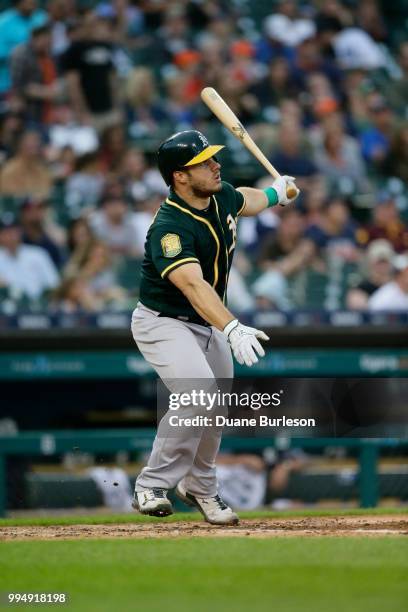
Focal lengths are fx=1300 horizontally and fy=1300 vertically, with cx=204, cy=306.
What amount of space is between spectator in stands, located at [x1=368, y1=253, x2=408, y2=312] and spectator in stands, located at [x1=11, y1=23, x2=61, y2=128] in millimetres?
3857

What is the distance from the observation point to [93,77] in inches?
514

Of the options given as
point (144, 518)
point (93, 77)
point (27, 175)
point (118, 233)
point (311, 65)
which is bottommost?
point (144, 518)

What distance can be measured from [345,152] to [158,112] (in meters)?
1.91

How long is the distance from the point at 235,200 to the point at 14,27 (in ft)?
23.9

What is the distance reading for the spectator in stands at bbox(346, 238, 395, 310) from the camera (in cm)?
1091

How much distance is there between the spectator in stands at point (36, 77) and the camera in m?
12.8

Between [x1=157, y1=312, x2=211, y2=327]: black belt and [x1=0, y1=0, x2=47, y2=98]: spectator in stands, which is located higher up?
[x1=0, y1=0, x2=47, y2=98]: spectator in stands

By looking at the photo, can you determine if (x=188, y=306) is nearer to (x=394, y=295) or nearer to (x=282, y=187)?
(x=282, y=187)

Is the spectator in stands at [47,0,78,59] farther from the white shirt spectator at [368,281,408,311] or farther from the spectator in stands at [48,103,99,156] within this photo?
the white shirt spectator at [368,281,408,311]

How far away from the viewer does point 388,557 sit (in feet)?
16.9

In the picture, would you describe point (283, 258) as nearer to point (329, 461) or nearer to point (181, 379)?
point (329, 461)

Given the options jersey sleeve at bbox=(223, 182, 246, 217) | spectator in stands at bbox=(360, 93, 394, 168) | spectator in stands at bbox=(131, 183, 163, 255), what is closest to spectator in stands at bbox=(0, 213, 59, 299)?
spectator in stands at bbox=(131, 183, 163, 255)

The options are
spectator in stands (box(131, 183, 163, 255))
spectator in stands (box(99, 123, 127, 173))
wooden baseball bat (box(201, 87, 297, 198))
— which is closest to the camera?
wooden baseball bat (box(201, 87, 297, 198))

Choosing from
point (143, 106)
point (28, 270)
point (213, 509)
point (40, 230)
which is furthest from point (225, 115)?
point (143, 106)
